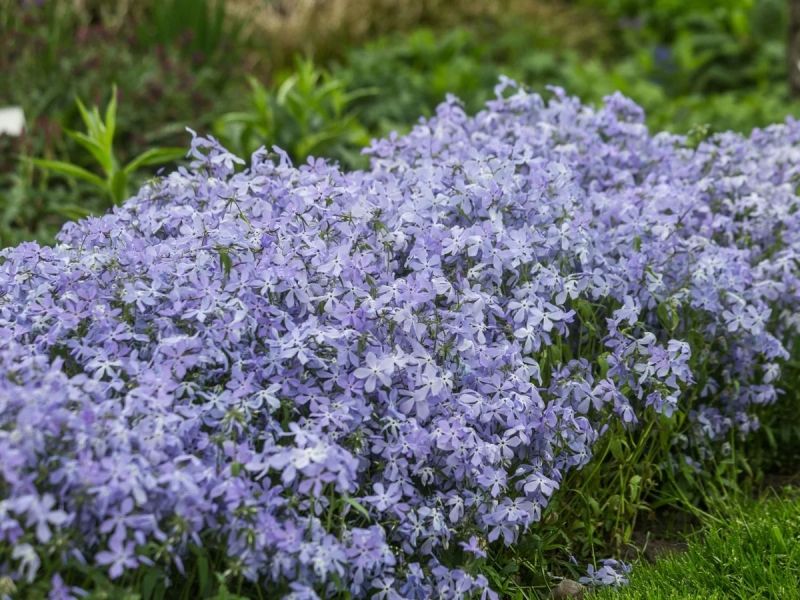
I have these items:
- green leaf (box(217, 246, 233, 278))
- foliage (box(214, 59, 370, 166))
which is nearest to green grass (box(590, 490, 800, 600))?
green leaf (box(217, 246, 233, 278))

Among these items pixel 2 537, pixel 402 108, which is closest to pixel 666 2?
pixel 402 108

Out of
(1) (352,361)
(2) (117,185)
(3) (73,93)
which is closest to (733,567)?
(1) (352,361)

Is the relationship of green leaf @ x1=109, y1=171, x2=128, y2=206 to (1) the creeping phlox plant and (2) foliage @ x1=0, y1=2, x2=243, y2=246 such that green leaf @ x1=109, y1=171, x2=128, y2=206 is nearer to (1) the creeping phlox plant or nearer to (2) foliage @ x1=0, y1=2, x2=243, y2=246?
(2) foliage @ x1=0, y1=2, x2=243, y2=246

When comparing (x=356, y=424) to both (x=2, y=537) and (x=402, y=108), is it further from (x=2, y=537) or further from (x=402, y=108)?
(x=402, y=108)

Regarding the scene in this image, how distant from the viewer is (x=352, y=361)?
259cm

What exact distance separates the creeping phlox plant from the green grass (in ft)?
0.48

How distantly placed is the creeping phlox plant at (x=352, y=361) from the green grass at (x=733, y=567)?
148 millimetres

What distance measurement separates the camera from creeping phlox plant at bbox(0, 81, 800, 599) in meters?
2.28

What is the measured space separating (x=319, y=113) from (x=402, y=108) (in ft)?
3.88

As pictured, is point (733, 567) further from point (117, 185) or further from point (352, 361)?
point (117, 185)

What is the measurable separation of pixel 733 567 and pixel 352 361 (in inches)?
46.5

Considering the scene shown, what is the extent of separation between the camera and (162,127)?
5.78m

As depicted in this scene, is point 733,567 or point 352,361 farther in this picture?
point 733,567

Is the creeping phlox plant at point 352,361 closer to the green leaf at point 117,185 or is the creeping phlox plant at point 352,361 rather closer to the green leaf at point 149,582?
the green leaf at point 149,582
